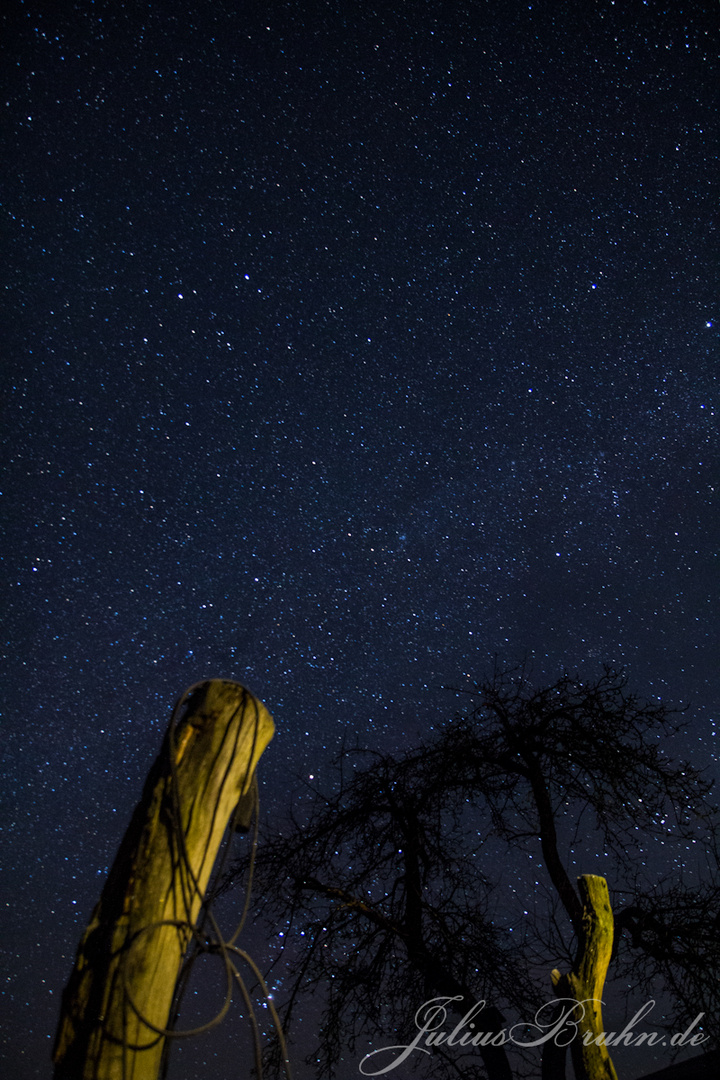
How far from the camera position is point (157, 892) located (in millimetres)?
1774

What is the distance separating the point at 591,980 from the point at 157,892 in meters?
3.92

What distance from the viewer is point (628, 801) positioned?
18.1ft

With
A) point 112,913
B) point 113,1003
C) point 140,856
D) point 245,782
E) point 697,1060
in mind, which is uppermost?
point 245,782

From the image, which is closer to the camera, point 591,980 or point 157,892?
point 157,892

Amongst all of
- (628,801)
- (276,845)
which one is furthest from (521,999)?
(276,845)

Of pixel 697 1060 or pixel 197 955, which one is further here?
pixel 697 1060

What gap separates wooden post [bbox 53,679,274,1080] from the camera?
1626mm

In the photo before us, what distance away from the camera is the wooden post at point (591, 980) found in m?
3.95

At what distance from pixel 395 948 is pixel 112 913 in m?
4.69

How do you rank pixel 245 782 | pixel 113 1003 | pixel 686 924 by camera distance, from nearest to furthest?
pixel 113 1003 < pixel 245 782 < pixel 686 924

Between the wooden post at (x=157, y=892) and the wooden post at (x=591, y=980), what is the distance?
3523mm

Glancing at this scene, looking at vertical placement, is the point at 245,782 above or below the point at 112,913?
above

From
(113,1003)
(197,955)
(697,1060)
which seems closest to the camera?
(113,1003)

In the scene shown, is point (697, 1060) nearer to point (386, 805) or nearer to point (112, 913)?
point (386, 805)
